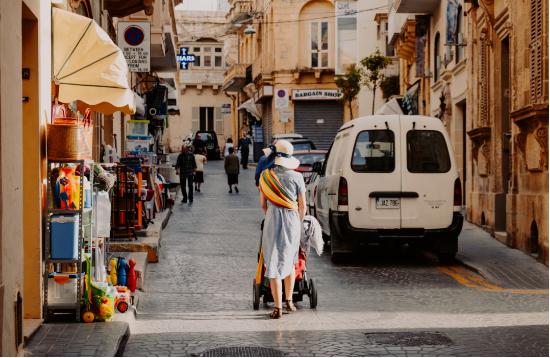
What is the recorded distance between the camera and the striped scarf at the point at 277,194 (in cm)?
866

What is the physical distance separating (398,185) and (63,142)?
5.80 metres

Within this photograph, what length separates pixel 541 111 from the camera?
12.2 m

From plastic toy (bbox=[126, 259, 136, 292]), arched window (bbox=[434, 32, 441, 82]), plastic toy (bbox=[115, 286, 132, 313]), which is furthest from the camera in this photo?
arched window (bbox=[434, 32, 441, 82])

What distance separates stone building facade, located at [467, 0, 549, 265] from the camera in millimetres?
12453

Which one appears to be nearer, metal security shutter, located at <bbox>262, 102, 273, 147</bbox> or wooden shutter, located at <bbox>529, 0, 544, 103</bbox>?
wooden shutter, located at <bbox>529, 0, 544, 103</bbox>

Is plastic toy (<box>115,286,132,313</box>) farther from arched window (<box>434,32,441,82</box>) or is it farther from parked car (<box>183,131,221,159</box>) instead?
parked car (<box>183,131,221,159</box>)

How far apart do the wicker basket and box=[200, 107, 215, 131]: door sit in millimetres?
58699

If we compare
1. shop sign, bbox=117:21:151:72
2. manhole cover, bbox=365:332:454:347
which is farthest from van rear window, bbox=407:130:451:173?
shop sign, bbox=117:21:151:72

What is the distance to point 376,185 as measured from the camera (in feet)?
39.9

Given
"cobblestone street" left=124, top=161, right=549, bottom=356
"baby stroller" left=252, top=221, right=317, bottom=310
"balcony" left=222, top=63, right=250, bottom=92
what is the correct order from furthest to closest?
"balcony" left=222, top=63, right=250, bottom=92 → "baby stroller" left=252, top=221, right=317, bottom=310 → "cobblestone street" left=124, top=161, right=549, bottom=356

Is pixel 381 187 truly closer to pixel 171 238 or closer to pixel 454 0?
pixel 171 238

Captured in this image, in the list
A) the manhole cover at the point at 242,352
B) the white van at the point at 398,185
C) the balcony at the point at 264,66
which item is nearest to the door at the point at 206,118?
the balcony at the point at 264,66

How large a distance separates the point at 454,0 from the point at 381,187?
10.5m

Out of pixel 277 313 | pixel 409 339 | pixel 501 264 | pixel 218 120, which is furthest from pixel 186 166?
pixel 218 120
